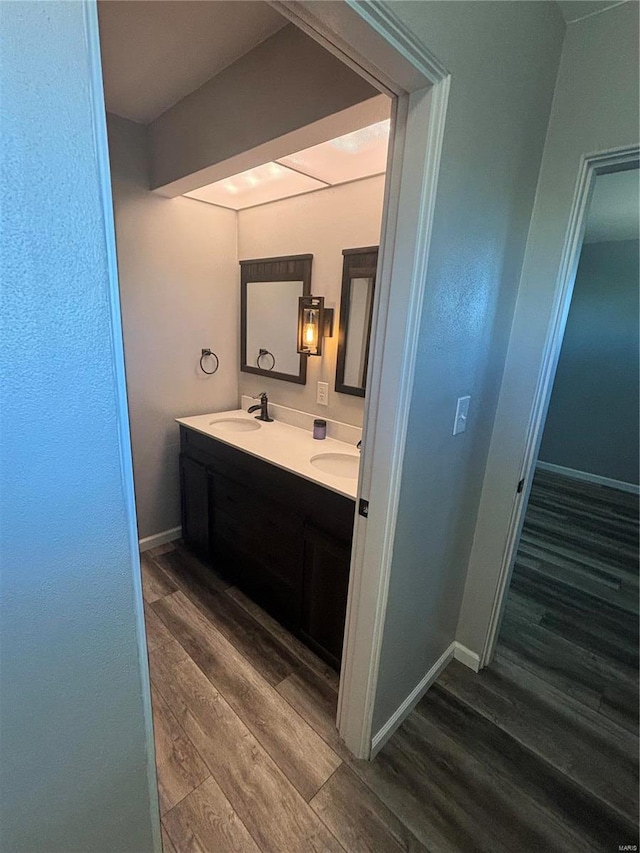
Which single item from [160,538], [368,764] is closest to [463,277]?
[368,764]

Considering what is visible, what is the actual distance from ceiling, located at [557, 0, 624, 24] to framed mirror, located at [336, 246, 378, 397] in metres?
0.91

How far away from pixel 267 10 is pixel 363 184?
76cm

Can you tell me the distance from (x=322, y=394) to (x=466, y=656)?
59.1 inches

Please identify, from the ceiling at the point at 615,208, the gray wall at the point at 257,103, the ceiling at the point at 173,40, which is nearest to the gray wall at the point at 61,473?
the gray wall at the point at 257,103

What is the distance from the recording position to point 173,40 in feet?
4.51

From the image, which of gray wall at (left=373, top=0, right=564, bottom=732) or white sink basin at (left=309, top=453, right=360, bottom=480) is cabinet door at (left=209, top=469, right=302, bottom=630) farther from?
gray wall at (left=373, top=0, right=564, bottom=732)

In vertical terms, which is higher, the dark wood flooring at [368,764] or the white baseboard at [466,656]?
the white baseboard at [466,656]

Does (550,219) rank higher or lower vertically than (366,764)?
higher

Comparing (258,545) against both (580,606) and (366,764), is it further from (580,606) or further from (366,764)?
(580,606)

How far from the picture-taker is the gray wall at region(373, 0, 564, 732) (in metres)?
0.98

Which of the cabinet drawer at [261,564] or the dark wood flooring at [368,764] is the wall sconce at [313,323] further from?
the dark wood flooring at [368,764]

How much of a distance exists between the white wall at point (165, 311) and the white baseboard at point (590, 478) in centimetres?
378

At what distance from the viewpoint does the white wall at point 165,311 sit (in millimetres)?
2078

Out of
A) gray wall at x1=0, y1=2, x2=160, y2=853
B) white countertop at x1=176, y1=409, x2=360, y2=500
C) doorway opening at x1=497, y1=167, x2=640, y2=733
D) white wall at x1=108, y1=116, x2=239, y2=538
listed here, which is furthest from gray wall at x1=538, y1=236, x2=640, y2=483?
gray wall at x1=0, y1=2, x2=160, y2=853
